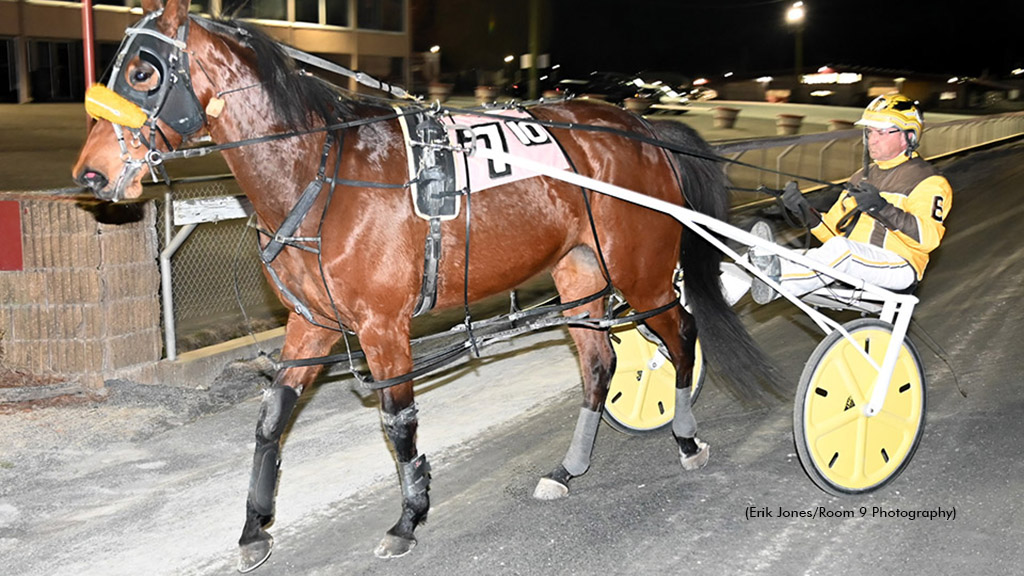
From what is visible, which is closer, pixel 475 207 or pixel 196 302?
pixel 475 207

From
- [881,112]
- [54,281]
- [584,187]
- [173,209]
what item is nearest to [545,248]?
[584,187]

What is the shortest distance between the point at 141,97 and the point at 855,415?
11.0 ft

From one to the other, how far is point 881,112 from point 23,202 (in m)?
4.97

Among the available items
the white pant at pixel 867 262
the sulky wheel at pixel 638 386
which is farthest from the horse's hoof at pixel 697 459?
the white pant at pixel 867 262

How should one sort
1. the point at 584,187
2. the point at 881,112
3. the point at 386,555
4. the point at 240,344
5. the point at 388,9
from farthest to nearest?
1. the point at 388,9
2. the point at 240,344
3. the point at 881,112
4. the point at 584,187
5. the point at 386,555

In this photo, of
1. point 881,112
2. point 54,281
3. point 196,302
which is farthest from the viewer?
point 196,302

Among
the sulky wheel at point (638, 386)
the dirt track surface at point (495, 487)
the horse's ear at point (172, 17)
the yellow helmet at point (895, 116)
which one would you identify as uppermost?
the horse's ear at point (172, 17)

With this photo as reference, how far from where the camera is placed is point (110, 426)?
5848 mm

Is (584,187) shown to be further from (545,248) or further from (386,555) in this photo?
(386,555)

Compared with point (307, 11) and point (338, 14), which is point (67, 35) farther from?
point (338, 14)

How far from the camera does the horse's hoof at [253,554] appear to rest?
4008 millimetres

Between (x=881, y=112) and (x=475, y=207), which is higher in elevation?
(x=881, y=112)

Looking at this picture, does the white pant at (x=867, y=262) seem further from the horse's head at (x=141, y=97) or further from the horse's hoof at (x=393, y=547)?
the horse's head at (x=141, y=97)

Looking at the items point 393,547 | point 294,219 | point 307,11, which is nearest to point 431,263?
point 294,219
